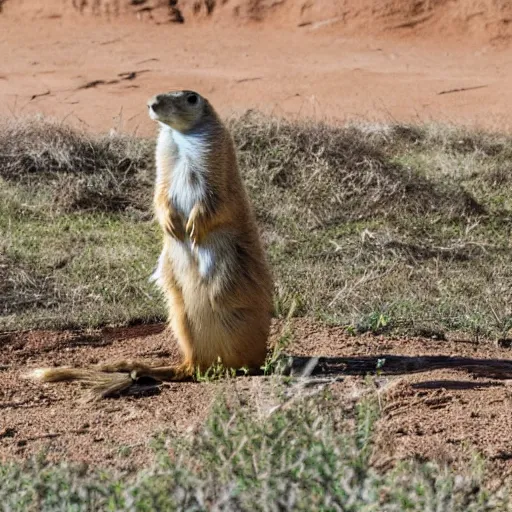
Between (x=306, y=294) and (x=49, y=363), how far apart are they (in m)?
1.96

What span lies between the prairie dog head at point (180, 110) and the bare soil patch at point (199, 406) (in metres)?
1.40

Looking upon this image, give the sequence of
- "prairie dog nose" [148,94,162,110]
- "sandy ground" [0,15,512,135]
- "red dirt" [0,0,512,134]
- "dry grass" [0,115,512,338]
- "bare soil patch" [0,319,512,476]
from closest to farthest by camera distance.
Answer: "bare soil patch" [0,319,512,476], "prairie dog nose" [148,94,162,110], "dry grass" [0,115,512,338], "sandy ground" [0,15,512,135], "red dirt" [0,0,512,134]

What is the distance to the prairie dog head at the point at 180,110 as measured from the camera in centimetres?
567

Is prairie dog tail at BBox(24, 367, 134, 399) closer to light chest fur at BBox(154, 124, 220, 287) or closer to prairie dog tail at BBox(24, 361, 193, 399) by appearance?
prairie dog tail at BBox(24, 361, 193, 399)

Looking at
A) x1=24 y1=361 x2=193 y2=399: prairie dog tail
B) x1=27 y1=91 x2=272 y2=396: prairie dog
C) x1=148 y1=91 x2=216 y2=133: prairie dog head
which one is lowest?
x1=24 y1=361 x2=193 y2=399: prairie dog tail

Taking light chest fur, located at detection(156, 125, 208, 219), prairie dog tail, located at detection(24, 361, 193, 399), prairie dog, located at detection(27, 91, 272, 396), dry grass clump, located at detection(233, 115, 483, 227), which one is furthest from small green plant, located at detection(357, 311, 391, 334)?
dry grass clump, located at detection(233, 115, 483, 227)

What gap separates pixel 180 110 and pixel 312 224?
369 cm

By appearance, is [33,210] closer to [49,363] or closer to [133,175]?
[133,175]

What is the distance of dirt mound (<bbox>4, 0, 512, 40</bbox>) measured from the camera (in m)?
19.1

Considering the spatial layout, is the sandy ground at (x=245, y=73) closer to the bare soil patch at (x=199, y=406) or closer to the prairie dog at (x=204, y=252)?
the bare soil patch at (x=199, y=406)

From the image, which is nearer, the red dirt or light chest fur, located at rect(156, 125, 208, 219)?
light chest fur, located at rect(156, 125, 208, 219)

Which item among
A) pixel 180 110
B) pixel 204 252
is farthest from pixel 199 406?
pixel 180 110

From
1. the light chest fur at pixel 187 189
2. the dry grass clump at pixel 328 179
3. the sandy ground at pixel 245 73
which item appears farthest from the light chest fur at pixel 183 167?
the sandy ground at pixel 245 73

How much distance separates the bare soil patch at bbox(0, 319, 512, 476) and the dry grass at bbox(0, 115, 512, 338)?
353 millimetres
